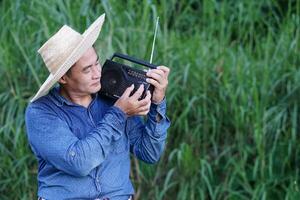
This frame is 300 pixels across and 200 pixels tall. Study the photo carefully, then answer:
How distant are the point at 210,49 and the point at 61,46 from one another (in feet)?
7.30

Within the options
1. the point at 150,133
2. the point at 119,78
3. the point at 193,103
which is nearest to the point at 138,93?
the point at 119,78

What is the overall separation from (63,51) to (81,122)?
0.95 ft

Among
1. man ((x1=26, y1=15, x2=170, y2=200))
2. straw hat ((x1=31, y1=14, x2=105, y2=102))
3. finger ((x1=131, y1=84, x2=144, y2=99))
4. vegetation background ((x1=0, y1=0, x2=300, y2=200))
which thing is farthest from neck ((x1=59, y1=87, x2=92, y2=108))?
vegetation background ((x1=0, y1=0, x2=300, y2=200))

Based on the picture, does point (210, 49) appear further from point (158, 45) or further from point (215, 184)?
point (215, 184)

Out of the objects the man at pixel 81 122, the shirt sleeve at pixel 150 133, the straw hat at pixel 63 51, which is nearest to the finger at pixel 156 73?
the man at pixel 81 122

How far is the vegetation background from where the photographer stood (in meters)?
4.45

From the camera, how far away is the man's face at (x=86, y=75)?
113 inches

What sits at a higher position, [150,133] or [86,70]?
[86,70]

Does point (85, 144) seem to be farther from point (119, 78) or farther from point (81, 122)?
point (119, 78)

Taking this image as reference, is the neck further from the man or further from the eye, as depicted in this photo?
the eye

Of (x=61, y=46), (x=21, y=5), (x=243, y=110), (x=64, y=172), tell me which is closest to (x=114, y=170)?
(x=64, y=172)

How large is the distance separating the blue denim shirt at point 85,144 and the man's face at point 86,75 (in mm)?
91

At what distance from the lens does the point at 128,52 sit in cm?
468

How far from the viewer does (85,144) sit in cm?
278
